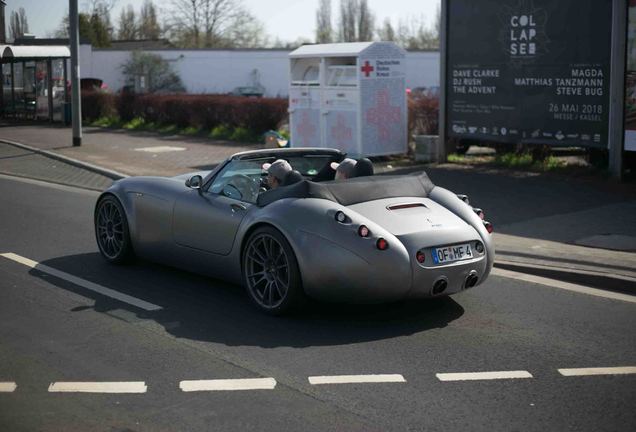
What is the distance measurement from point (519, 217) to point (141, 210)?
18.1 ft

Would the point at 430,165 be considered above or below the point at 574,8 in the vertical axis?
below

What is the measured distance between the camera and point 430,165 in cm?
1825

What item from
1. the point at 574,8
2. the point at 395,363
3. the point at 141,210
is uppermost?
the point at 574,8

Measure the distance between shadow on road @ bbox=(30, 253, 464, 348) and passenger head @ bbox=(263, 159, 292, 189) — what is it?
1037mm

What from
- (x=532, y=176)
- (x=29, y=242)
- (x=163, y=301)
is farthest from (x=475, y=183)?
(x=163, y=301)

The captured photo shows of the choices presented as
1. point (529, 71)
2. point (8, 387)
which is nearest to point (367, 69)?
point (529, 71)

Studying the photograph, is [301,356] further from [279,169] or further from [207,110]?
[207,110]

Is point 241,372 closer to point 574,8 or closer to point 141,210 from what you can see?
point 141,210

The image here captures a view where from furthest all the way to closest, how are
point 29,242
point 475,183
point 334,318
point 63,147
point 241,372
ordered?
point 63,147 → point 475,183 → point 29,242 → point 334,318 → point 241,372

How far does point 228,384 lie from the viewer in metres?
5.84

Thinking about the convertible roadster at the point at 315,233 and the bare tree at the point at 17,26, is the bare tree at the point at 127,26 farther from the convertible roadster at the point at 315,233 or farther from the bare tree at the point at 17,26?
the convertible roadster at the point at 315,233

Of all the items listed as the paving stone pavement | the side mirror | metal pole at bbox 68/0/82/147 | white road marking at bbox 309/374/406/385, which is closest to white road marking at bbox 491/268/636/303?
the side mirror

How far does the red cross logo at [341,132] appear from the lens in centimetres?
1884

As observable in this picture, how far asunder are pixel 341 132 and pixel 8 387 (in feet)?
45.0
